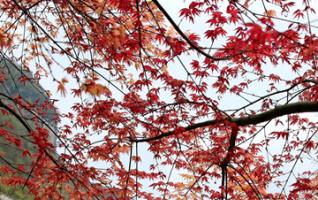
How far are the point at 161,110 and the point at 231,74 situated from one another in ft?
4.77

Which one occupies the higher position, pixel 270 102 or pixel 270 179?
pixel 270 102

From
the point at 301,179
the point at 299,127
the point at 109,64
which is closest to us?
the point at 109,64

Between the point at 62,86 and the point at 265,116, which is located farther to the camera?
the point at 265,116

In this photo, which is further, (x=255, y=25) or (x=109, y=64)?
(x=109, y=64)

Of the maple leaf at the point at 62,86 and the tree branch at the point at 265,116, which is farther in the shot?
the tree branch at the point at 265,116

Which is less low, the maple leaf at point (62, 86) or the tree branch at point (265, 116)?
the tree branch at point (265, 116)

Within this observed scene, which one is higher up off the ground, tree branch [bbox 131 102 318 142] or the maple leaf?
tree branch [bbox 131 102 318 142]

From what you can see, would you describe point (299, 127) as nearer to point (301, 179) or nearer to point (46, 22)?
point (301, 179)

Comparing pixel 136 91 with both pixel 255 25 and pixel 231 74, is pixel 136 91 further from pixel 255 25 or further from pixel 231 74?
pixel 255 25

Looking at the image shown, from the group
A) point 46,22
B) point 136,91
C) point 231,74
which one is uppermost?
point 46,22

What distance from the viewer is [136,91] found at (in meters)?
5.88

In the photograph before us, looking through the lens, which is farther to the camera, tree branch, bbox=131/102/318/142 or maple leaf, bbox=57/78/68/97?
tree branch, bbox=131/102/318/142

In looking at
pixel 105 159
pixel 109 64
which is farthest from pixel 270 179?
pixel 109 64

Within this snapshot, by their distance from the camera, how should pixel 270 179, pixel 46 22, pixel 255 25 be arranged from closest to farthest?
pixel 255 25
pixel 270 179
pixel 46 22
